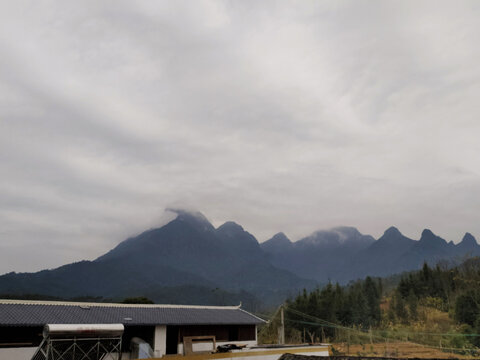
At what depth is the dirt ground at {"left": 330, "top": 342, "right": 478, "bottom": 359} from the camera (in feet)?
142

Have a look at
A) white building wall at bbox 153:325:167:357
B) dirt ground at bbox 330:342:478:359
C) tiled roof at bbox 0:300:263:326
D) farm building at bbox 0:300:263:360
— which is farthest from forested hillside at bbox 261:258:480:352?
white building wall at bbox 153:325:167:357

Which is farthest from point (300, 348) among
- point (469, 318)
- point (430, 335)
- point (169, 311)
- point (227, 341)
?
point (469, 318)

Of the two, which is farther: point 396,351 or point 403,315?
point 403,315

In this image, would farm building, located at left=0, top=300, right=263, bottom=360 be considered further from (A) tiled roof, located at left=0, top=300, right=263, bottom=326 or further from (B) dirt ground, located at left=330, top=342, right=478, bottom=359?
(B) dirt ground, located at left=330, top=342, right=478, bottom=359

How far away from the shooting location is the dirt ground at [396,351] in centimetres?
4319

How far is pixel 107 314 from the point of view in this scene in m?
31.9

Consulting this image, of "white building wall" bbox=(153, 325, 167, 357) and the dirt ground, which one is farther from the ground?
"white building wall" bbox=(153, 325, 167, 357)

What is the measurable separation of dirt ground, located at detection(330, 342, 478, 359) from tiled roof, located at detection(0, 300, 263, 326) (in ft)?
46.6

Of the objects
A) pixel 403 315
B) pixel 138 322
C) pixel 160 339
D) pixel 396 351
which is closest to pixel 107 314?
pixel 138 322

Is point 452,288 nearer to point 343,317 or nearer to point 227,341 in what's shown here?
point 343,317

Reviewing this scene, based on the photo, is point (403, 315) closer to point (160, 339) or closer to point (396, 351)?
point (396, 351)

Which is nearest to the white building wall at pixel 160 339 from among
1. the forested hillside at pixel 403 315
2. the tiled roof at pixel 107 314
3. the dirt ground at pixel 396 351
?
the tiled roof at pixel 107 314

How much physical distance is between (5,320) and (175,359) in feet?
37.5

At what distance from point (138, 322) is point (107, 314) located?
2.68 metres
